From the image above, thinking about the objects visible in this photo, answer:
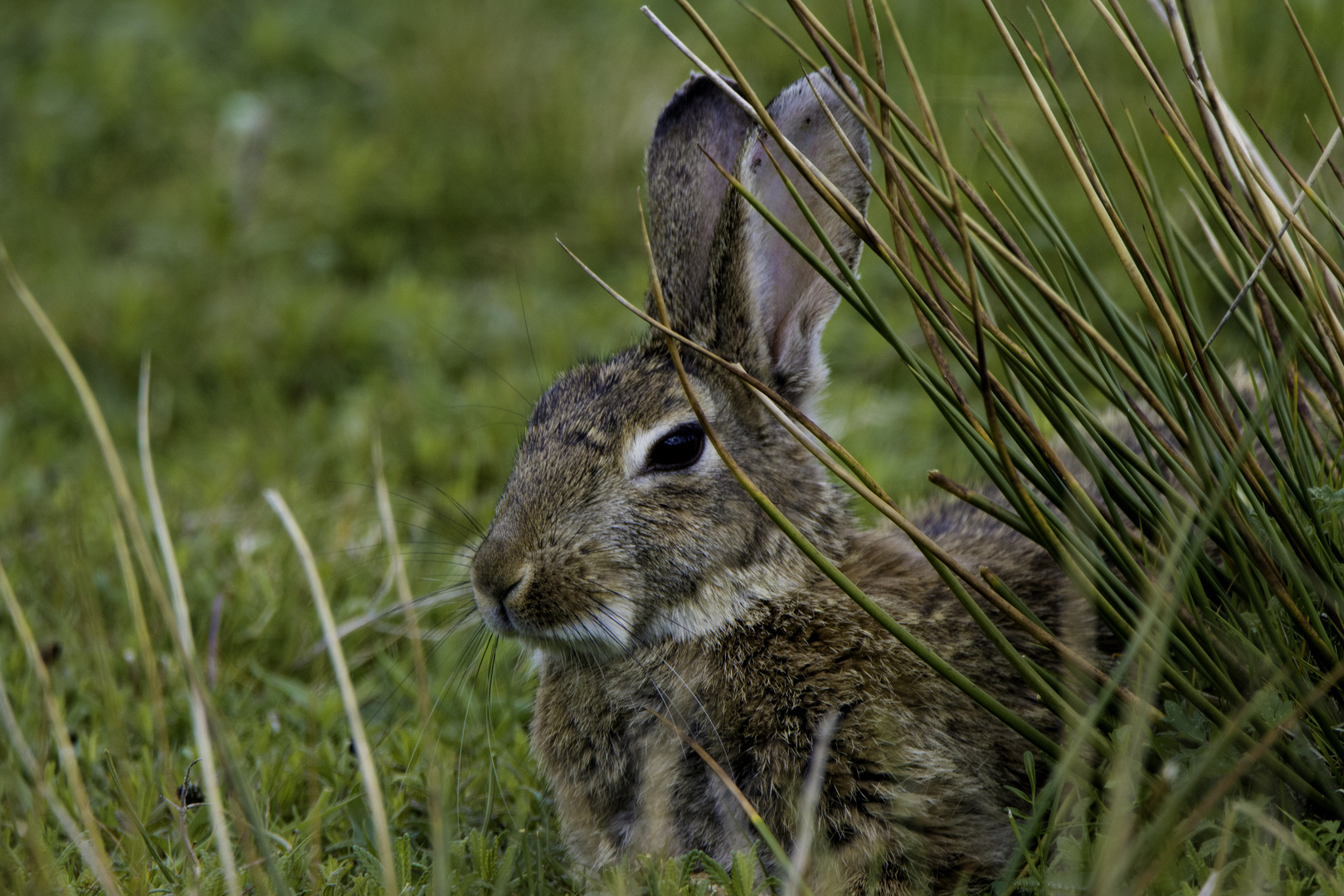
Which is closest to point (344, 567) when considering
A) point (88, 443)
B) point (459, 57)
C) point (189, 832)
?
point (189, 832)

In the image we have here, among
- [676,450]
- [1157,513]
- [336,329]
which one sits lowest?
[336,329]

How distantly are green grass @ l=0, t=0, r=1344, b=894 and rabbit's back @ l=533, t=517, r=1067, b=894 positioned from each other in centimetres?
27

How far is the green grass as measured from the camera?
11.0 feet

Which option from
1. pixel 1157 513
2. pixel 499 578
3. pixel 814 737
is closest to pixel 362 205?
pixel 499 578

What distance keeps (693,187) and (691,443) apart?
797 millimetres

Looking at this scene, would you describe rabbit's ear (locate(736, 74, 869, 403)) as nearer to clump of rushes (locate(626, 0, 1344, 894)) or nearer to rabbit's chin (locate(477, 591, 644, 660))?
clump of rushes (locate(626, 0, 1344, 894))

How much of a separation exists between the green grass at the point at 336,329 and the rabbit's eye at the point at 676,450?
0.75 meters

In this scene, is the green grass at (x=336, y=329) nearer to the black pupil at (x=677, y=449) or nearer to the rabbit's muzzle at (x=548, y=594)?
the rabbit's muzzle at (x=548, y=594)

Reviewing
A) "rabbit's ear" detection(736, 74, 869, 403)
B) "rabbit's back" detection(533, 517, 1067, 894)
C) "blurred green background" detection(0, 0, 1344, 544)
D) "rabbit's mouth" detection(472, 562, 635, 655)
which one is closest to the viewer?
"rabbit's back" detection(533, 517, 1067, 894)

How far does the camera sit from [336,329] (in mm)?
6133

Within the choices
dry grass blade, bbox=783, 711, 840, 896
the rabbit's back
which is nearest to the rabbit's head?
the rabbit's back

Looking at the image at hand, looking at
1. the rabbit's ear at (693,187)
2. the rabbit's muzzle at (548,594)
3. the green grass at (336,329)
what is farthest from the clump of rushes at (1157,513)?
the rabbit's ear at (693,187)

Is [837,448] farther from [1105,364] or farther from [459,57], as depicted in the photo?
[459,57]

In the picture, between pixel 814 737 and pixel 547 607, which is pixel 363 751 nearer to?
pixel 547 607
